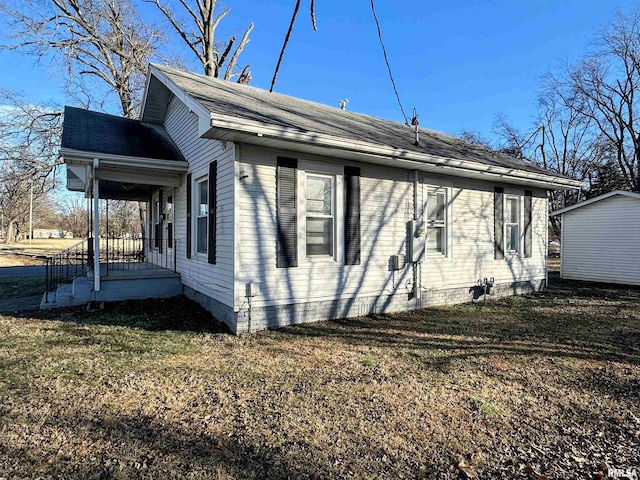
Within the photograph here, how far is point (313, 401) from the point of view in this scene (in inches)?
135

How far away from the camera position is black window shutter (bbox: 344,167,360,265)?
6703 millimetres

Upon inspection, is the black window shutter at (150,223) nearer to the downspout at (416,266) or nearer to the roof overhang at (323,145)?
the roof overhang at (323,145)

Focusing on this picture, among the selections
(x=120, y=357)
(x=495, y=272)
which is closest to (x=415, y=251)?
(x=495, y=272)

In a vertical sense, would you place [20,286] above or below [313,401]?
above

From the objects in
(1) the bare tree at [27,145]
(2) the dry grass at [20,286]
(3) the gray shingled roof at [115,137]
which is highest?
(1) the bare tree at [27,145]

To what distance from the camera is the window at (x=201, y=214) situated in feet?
23.0

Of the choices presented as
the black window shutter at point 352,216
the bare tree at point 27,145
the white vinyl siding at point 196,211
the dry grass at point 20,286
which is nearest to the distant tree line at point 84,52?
the bare tree at point 27,145

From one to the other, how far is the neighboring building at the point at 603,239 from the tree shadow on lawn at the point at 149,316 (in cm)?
1321

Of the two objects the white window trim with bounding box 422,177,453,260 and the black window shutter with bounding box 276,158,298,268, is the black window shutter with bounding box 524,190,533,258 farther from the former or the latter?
the black window shutter with bounding box 276,158,298,268

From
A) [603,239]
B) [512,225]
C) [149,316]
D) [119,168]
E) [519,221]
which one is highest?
[119,168]

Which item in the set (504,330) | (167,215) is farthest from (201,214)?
(504,330)

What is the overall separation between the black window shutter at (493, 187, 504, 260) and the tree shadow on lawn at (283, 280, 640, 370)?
4.09 feet

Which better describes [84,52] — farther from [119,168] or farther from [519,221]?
[519,221]

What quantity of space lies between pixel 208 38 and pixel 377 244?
15926 millimetres
